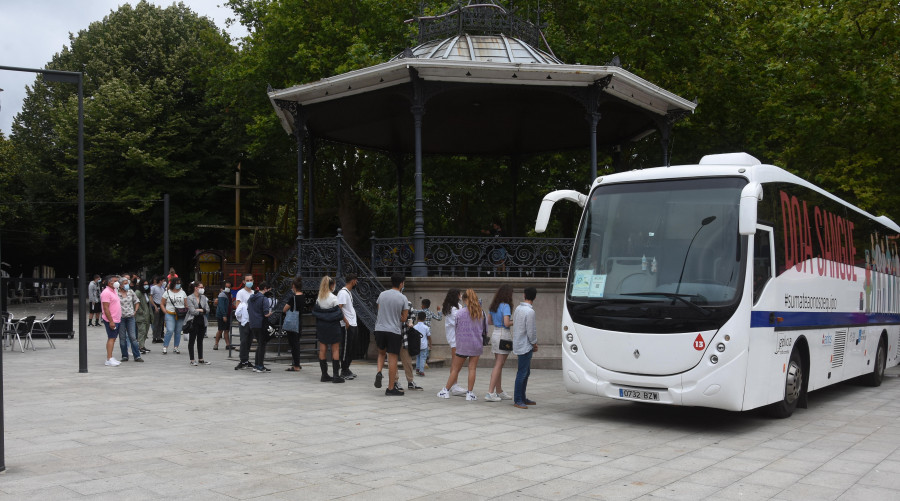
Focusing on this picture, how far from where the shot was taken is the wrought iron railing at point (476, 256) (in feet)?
53.2

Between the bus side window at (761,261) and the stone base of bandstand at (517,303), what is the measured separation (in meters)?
6.67

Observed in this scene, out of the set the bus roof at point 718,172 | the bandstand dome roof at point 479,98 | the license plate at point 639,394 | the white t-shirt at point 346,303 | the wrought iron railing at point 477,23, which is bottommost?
the license plate at point 639,394

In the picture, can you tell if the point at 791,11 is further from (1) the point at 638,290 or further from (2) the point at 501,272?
(1) the point at 638,290

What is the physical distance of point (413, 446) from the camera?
788 centimetres

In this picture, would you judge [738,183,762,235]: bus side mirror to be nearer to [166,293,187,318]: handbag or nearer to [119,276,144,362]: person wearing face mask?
[119,276,144,362]: person wearing face mask

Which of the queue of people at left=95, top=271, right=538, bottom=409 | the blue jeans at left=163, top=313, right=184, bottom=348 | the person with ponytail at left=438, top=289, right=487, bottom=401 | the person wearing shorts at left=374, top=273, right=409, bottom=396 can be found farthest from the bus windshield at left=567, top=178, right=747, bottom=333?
the blue jeans at left=163, top=313, right=184, bottom=348

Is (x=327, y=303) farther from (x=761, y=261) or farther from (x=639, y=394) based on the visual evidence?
(x=761, y=261)

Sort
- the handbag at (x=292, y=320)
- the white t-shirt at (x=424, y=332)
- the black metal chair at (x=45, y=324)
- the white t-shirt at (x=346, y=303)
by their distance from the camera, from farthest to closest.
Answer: the black metal chair at (x=45, y=324) < the handbag at (x=292, y=320) < the white t-shirt at (x=424, y=332) < the white t-shirt at (x=346, y=303)

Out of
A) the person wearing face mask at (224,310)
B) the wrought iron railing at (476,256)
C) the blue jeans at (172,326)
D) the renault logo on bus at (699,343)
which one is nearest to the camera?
the renault logo on bus at (699,343)

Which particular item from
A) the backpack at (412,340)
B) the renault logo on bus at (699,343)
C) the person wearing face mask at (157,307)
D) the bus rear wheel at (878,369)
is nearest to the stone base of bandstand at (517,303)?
the backpack at (412,340)

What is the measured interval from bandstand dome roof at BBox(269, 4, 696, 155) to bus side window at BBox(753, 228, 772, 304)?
6867 millimetres

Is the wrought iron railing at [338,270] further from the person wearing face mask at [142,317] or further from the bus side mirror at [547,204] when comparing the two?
the bus side mirror at [547,204]

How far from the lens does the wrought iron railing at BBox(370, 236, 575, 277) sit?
16.2 metres

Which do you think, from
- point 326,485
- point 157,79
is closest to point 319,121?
point 326,485
